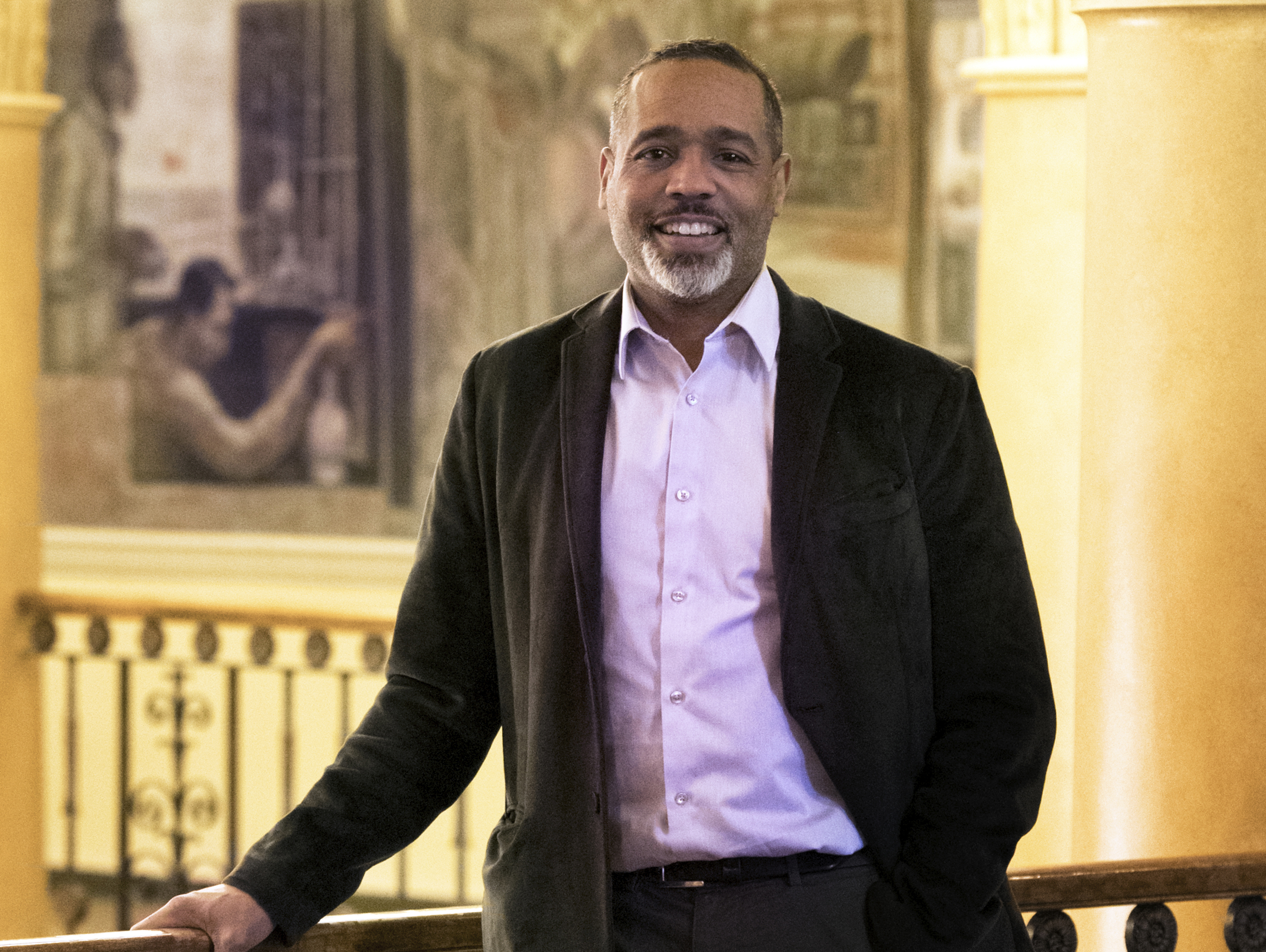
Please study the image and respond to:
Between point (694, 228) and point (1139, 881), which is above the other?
point (694, 228)

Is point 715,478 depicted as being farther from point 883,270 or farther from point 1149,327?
point 883,270

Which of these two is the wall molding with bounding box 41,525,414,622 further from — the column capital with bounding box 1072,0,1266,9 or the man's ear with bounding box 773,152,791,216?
the man's ear with bounding box 773,152,791,216

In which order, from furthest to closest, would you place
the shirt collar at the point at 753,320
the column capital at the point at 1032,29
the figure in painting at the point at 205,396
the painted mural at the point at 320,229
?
the figure in painting at the point at 205,396, the painted mural at the point at 320,229, the column capital at the point at 1032,29, the shirt collar at the point at 753,320

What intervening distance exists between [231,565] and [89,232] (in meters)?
1.71

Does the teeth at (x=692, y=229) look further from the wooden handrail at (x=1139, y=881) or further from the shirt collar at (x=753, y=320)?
the wooden handrail at (x=1139, y=881)

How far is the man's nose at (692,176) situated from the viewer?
1.67 m

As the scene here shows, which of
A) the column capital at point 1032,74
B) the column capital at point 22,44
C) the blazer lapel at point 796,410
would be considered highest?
the column capital at point 22,44

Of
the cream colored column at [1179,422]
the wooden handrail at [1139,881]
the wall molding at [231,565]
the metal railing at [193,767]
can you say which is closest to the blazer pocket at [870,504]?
the wooden handrail at [1139,881]

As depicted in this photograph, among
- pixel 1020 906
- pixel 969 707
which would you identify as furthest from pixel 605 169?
pixel 1020 906

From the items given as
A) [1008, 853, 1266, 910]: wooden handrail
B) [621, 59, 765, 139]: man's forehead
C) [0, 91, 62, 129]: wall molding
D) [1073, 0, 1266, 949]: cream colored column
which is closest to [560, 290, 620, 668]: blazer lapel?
[621, 59, 765, 139]: man's forehead

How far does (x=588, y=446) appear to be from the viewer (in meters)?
1.70

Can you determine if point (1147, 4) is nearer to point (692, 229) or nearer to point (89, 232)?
point (692, 229)

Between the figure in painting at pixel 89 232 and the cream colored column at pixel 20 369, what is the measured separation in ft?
7.07

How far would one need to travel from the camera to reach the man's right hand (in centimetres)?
162
